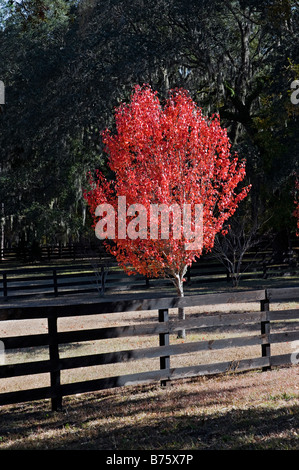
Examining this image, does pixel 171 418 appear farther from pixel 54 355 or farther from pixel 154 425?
pixel 54 355

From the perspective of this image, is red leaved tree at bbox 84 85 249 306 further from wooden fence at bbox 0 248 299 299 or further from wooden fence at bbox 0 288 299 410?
wooden fence at bbox 0 248 299 299

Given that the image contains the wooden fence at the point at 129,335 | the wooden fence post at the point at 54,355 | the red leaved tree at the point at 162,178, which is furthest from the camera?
the red leaved tree at the point at 162,178

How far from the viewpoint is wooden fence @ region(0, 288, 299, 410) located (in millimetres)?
7203

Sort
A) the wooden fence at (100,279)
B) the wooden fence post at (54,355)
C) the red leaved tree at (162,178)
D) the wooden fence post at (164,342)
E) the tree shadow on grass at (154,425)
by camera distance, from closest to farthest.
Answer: the tree shadow on grass at (154,425), the wooden fence post at (54,355), the wooden fence post at (164,342), the red leaved tree at (162,178), the wooden fence at (100,279)

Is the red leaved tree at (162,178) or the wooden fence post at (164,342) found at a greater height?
the red leaved tree at (162,178)

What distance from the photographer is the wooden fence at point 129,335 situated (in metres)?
7.20

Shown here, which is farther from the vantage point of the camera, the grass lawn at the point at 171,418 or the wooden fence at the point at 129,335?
the wooden fence at the point at 129,335

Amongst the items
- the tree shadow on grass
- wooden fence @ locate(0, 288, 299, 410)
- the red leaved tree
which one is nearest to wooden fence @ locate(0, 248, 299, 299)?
the red leaved tree

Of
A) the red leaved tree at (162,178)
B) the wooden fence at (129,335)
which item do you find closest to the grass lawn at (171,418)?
the wooden fence at (129,335)

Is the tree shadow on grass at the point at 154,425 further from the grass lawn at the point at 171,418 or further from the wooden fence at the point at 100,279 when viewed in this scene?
the wooden fence at the point at 100,279

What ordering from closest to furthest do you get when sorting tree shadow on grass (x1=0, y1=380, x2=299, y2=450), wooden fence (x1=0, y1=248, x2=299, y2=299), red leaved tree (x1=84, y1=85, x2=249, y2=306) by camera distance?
tree shadow on grass (x1=0, y1=380, x2=299, y2=450), red leaved tree (x1=84, y1=85, x2=249, y2=306), wooden fence (x1=0, y1=248, x2=299, y2=299)

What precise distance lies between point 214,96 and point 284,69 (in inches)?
277

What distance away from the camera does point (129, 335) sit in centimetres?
805

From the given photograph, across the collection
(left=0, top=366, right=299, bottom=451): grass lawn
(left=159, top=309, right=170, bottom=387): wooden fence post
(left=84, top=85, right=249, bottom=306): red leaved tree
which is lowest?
(left=0, top=366, right=299, bottom=451): grass lawn
